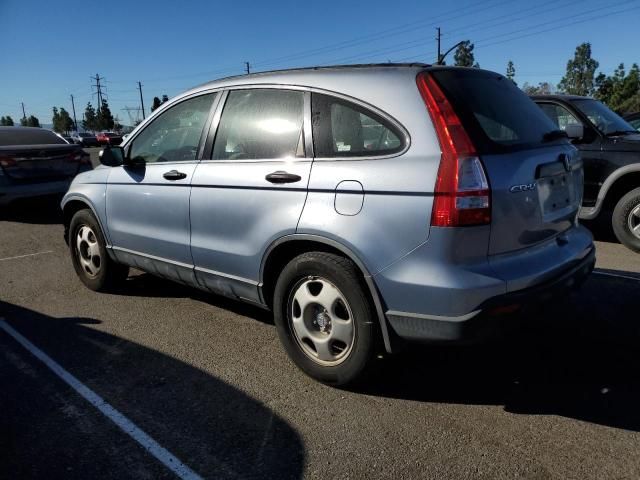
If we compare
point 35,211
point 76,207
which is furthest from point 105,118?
point 76,207

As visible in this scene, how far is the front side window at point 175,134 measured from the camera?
3.97 m

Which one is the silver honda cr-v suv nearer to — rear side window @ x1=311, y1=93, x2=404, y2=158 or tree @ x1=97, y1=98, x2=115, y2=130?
rear side window @ x1=311, y1=93, x2=404, y2=158

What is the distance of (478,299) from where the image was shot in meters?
2.59

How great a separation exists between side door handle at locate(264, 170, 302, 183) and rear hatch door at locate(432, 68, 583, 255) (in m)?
0.95

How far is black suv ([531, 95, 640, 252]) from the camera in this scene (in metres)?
6.23

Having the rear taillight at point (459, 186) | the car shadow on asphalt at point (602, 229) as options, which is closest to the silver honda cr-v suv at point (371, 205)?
the rear taillight at point (459, 186)

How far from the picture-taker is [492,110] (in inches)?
119

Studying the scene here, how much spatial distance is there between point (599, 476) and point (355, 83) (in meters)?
2.28

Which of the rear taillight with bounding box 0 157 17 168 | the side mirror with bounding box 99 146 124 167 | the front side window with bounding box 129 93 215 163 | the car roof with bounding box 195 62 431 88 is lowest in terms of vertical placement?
the rear taillight with bounding box 0 157 17 168

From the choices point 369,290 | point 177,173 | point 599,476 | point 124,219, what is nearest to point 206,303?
point 124,219

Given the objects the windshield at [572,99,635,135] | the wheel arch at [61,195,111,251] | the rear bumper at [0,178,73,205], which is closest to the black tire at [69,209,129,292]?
the wheel arch at [61,195,111,251]

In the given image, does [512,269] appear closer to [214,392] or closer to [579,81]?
[214,392]

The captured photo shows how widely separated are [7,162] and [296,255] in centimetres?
736

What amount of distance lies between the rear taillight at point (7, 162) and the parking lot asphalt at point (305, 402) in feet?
16.5
